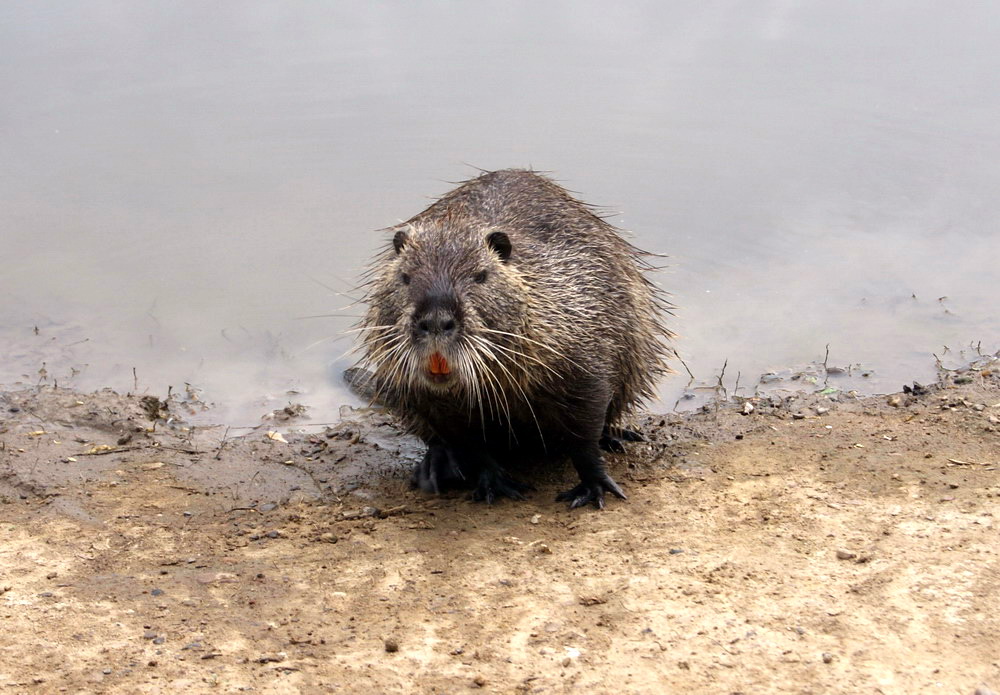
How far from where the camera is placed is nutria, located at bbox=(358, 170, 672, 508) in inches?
205

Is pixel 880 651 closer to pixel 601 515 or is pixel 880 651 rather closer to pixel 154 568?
pixel 601 515

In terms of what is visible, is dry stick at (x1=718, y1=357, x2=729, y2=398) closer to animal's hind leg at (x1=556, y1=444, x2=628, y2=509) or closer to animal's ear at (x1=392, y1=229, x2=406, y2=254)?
animal's hind leg at (x1=556, y1=444, x2=628, y2=509)

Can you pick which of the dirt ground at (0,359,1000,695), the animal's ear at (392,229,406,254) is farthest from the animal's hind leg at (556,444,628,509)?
the animal's ear at (392,229,406,254)

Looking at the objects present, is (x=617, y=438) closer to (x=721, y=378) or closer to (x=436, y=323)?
(x=721, y=378)

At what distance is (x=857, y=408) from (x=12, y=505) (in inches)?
198

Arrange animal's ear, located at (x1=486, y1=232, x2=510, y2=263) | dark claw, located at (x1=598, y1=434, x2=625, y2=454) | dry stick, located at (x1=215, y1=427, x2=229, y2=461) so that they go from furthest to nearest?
dark claw, located at (x1=598, y1=434, x2=625, y2=454) < dry stick, located at (x1=215, y1=427, x2=229, y2=461) < animal's ear, located at (x1=486, y1=232, x2=510, y2=263)

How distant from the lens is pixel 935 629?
4.09 meters

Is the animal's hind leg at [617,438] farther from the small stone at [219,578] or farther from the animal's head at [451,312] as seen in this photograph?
the small stone at [219,578]

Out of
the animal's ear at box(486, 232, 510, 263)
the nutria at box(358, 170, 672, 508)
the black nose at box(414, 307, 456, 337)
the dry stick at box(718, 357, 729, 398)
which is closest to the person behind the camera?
the black nose at box(414, 307, 456, 337)

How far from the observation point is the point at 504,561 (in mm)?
5035

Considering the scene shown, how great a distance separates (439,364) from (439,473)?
131cm

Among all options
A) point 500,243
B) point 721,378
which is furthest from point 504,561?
point 721,378

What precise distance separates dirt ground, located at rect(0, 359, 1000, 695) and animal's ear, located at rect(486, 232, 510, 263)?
53.2 inches

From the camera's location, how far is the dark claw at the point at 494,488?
19.5 ft
